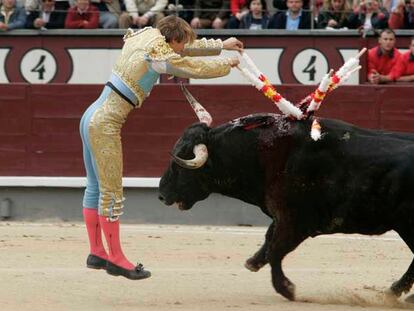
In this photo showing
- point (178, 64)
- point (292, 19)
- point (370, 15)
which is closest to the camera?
point (178, 64)

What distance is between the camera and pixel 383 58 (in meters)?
10.2

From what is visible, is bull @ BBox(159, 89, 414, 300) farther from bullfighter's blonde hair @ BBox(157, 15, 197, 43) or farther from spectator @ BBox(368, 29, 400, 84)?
spectator @ BBox(368, 29, 400, 84)

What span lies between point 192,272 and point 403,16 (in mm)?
4382

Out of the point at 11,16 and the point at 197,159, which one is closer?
the point at 197,159

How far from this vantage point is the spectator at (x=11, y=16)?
10.8m

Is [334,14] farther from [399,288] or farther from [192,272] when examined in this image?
[399,288]

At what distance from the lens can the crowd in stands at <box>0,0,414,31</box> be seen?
34.7 ft

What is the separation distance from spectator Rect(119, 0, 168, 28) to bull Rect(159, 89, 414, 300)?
4.50 m

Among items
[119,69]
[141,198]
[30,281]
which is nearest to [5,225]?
[141,198]

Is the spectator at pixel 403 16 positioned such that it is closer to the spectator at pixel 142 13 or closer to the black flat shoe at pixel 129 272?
the spectator at pixel 142 13

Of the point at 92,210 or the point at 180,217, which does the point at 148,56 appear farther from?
the point at 180,217

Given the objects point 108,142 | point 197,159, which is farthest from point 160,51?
point 197,159

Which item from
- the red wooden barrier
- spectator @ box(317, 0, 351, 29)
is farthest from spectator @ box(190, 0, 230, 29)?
the red wooden barrier

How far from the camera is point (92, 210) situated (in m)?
6.12
